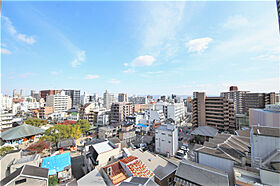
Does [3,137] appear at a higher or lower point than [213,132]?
lower

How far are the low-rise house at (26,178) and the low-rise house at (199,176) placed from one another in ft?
29.2

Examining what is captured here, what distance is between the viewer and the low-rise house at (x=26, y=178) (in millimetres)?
7632

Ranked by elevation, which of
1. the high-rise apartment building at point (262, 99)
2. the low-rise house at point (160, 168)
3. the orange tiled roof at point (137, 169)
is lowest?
the low-rise house at point (160, 168)

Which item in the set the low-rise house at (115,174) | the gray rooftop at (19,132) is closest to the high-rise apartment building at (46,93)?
the gray rooftop at (19,132)

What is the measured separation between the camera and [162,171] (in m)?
9.52

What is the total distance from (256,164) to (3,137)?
3136cm

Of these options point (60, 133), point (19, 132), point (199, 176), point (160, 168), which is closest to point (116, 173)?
point (160, 168)

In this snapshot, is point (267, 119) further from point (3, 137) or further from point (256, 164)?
point (3, 137)

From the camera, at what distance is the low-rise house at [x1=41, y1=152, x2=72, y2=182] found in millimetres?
10312

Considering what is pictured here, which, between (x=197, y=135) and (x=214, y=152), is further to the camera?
(x=197, y=135)

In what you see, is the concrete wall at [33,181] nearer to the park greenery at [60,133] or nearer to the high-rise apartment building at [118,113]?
the park greenery at [60,133]

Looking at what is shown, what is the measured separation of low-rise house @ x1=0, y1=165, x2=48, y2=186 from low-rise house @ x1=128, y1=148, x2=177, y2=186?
7049 mm

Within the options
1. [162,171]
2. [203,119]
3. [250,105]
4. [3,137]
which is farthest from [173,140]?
[250,105]

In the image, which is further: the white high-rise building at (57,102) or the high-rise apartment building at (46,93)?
the high-rise apartment building at (46,93)
